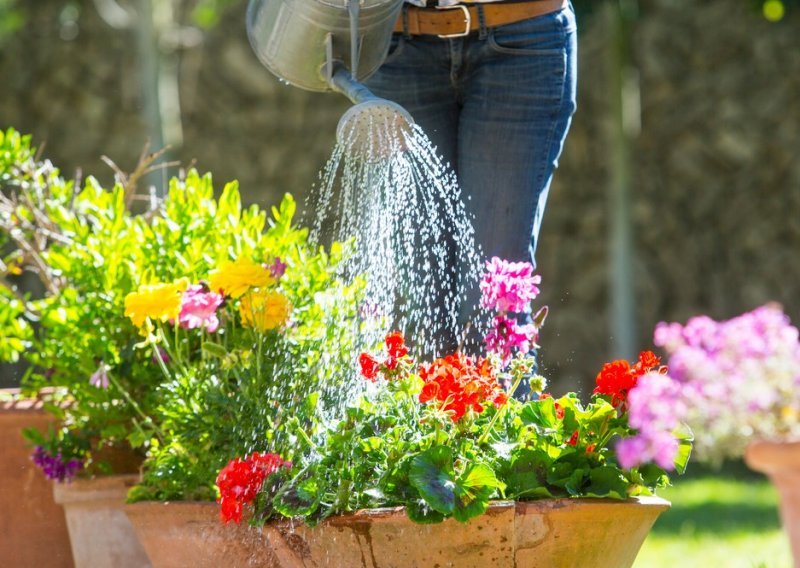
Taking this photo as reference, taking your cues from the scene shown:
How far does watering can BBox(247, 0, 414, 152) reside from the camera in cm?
216

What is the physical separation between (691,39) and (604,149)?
0.75m

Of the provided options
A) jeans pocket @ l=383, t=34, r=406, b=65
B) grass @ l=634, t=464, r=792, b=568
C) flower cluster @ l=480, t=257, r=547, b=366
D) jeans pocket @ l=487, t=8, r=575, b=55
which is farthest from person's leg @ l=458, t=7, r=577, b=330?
grass @ l=634, t=464, r=792, b=568

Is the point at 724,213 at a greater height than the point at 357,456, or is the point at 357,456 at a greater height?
the point at 357,456

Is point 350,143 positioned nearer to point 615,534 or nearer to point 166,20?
point 615,534

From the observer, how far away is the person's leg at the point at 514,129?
2.24m

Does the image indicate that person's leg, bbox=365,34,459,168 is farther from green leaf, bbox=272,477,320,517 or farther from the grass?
the grass

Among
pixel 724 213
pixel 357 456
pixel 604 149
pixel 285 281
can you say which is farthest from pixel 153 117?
pixel 357 456

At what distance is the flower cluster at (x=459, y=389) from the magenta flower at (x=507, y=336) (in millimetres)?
137

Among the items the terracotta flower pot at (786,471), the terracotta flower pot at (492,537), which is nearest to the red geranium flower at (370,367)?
the terracotta flower pot at (492,537)

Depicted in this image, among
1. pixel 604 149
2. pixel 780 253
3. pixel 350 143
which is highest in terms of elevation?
pixel 350 143

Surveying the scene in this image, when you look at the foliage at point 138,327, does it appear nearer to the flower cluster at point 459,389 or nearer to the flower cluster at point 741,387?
the flower cluster at point 459,389

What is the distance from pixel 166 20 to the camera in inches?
290

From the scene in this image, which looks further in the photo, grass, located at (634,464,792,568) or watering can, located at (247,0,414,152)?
grass, located at (634,464,792,568)

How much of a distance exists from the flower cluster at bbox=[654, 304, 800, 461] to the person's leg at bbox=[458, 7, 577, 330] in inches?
41.7
